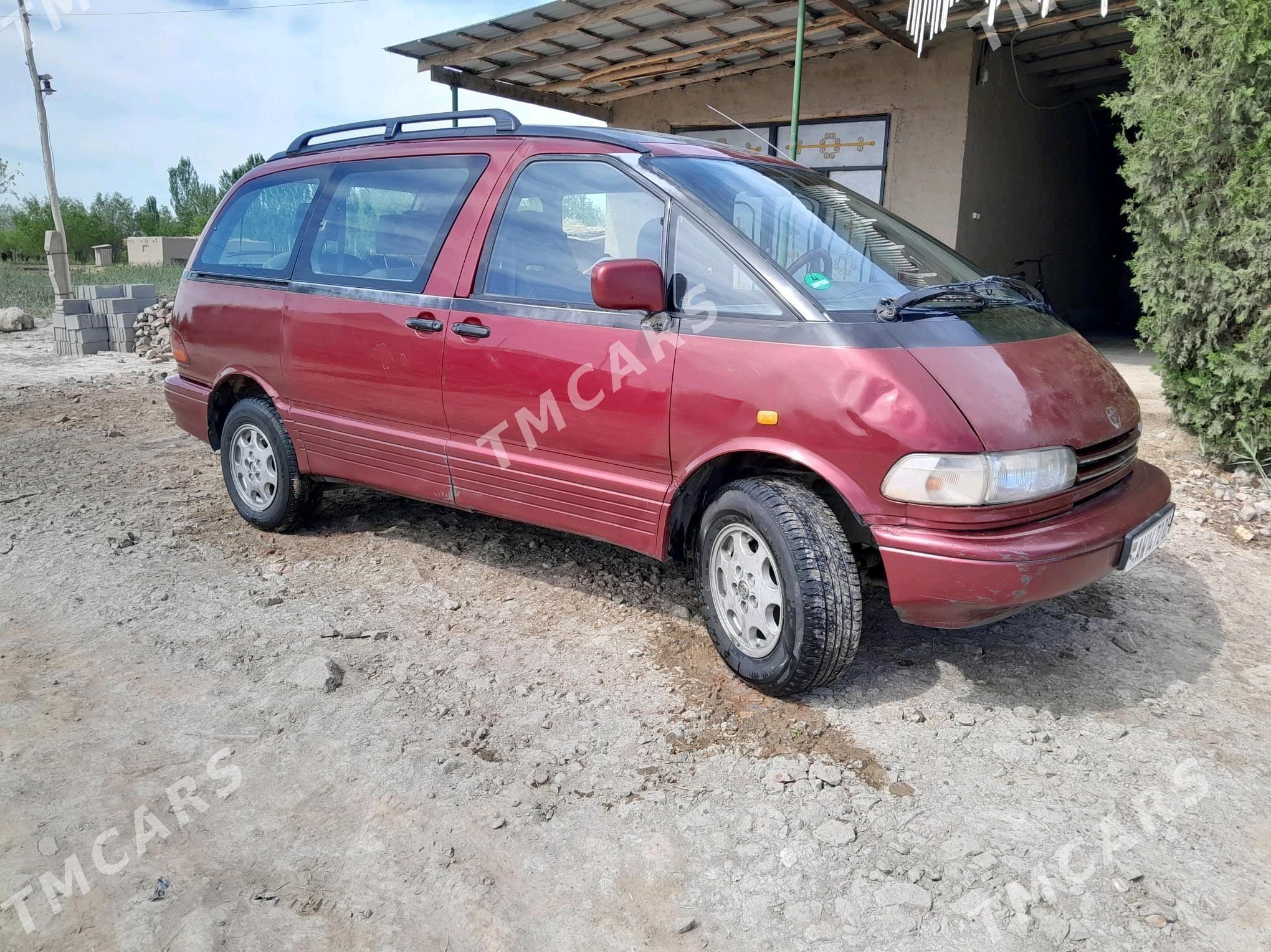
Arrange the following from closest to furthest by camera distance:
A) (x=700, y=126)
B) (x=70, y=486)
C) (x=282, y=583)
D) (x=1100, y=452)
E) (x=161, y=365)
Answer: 1. (x=1100, y=452)
2. (x=282, y=583)
3. (x=70, y=486)
4. (x=161, y=365)
5. (x=700, y=126)

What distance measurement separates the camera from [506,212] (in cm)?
372

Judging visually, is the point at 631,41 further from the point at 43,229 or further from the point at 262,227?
the point at 43,229

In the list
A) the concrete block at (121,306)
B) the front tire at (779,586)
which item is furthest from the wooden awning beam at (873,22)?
the concrete block at (121,306)

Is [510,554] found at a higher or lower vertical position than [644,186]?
lower

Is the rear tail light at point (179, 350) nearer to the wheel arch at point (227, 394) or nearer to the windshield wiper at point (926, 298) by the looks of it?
the wheel arch at point (227, 394)

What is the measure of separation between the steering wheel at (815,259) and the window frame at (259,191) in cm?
253

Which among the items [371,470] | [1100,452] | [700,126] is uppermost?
[700,126]

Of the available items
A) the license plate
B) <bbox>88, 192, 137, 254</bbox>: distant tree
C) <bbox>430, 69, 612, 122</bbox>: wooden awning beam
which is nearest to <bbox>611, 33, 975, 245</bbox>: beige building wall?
<bbox>430, 69, 612, 122</bbox>: wooden awning beam

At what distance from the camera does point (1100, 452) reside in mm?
3043

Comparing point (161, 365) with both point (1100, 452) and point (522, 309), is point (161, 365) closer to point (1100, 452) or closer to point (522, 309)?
point (522, 309)

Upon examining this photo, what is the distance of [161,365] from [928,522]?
35.3 ft

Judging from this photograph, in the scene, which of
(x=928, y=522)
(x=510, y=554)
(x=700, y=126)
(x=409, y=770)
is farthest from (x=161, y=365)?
(x=928, y=522)

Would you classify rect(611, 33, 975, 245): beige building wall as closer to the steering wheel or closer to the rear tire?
the steering wheel

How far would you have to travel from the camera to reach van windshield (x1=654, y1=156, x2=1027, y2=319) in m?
3.13
